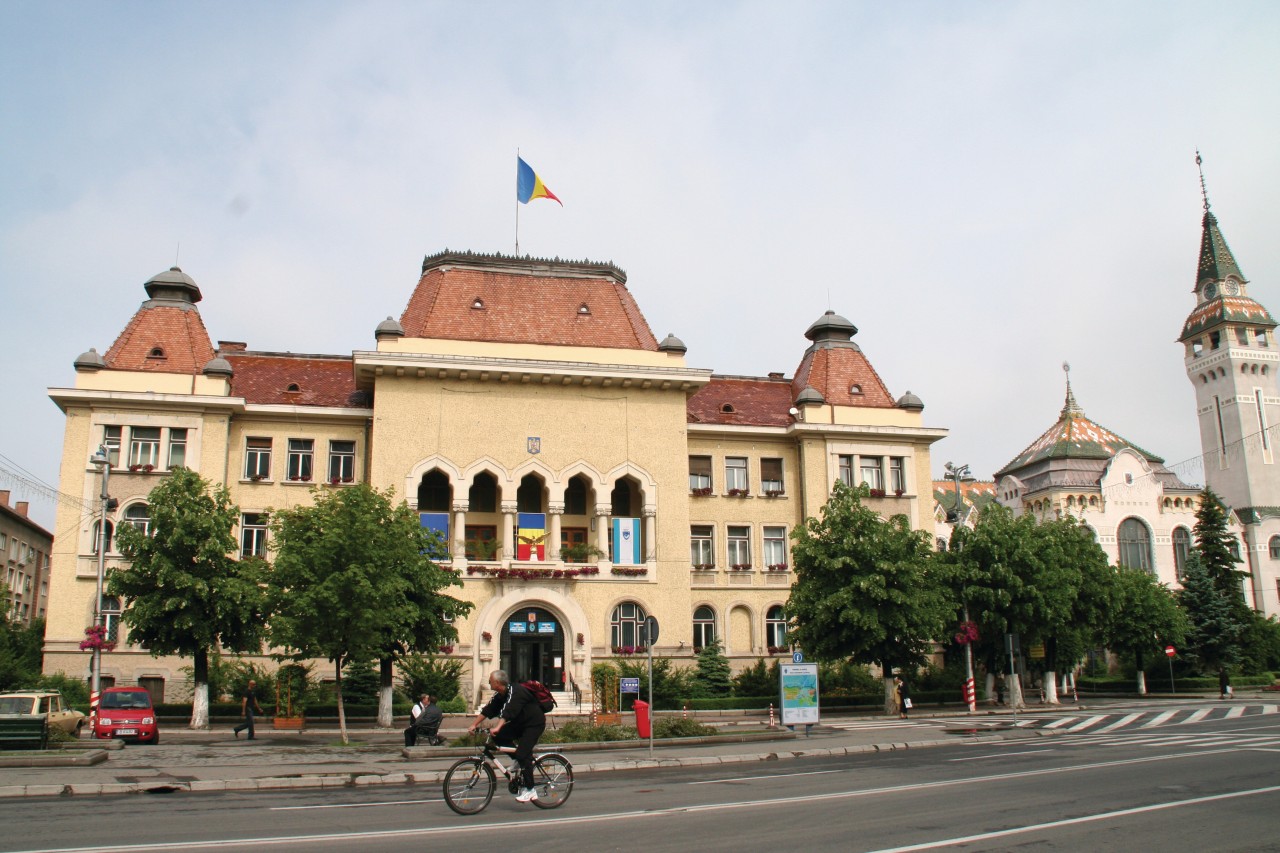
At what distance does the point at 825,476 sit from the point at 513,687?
34562mm

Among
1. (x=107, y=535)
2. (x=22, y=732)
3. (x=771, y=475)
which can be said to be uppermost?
(x=771, y=475)

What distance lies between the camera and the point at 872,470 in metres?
46.7

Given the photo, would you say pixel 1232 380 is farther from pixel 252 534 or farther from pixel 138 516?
pixel 138 516

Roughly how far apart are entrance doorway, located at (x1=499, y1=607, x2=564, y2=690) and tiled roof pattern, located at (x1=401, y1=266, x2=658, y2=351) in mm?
11095

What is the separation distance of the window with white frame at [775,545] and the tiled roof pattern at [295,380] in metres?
18.0

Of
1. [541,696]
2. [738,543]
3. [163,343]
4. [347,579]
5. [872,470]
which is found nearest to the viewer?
[541,696]

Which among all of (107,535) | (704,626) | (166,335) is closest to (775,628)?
(704,626)

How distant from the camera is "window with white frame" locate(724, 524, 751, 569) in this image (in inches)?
1773

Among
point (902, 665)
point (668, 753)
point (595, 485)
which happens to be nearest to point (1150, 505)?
point (902, 665)

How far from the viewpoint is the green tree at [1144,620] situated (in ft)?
166

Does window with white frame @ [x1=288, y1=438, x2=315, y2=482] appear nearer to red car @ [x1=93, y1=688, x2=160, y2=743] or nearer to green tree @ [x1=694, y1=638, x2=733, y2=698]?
red car @ [x1=93, y1=688, x2=160, y2=743]

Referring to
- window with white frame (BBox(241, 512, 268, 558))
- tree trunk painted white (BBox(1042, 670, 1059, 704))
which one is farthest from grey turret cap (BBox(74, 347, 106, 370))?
tree trunk painted white (BBox(1042, 670, 1059, 704))

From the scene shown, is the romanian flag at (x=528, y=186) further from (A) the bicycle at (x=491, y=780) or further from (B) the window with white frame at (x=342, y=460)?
(A) the bicycle at (x=491, y=780)

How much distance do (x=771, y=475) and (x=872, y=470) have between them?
4582mm
